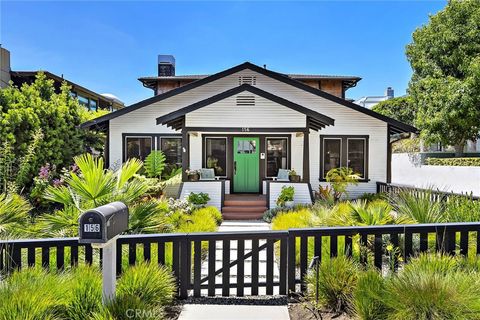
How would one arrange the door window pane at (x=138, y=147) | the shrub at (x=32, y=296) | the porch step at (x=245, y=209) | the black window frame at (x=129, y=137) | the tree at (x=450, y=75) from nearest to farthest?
the shrub at (x=32, y=296)
the porch step at (x=245, y=209)
the black window frame at (x=129, y=137)
the door window pane at (x=138, y=147)
the tree at (x=450, y=75)

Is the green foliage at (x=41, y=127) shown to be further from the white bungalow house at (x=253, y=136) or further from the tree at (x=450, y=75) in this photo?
the tree at (x=450, y=75)

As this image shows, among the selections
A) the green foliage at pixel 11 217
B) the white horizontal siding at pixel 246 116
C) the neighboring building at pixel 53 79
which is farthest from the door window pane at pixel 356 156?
the neighboring building at pixel 53 79

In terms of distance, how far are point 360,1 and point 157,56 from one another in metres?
14.2

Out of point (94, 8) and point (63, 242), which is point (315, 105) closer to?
point (94, 8)

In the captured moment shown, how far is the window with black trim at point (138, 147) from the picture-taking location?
1398 centimetres

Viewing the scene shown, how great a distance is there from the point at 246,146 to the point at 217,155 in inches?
51.3

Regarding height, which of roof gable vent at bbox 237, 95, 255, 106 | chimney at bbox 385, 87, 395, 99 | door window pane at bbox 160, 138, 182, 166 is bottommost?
door window pane at bbox 160, 138, 182, 166

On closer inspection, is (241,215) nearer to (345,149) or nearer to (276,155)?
(276,155)

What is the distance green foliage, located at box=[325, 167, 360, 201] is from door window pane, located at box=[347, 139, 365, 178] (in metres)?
0.59

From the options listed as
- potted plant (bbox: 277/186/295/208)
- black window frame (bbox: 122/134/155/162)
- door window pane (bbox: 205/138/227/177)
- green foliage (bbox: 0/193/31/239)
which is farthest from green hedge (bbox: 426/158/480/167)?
green foliage (bbox: 0/193/31/239)

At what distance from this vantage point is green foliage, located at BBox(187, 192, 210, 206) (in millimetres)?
10750

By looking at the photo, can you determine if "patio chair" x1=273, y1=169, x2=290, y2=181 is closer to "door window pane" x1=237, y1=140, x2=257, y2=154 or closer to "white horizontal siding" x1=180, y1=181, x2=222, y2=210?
"door window pane" x1=237, y1=140, x2=257, y2=154

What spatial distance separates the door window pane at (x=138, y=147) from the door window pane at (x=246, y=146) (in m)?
4.09

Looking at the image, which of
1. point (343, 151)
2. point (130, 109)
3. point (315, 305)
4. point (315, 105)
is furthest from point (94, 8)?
point (315, 305)
